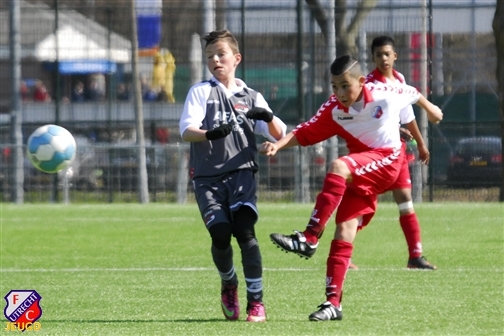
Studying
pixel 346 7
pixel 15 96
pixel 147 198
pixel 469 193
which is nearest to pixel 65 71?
pixel 15 96

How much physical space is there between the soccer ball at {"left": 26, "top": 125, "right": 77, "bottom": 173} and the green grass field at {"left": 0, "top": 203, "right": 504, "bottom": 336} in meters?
0.87

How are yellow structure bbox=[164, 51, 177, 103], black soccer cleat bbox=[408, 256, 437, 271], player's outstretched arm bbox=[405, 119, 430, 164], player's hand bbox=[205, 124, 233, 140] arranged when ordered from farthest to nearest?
yellow structure bbox=[164, 51, 177, 103]
black soccer cleat bbox=[408, 256, 437, 271]
player's outstretched arm bbox=[405, 119, 430, 164]
player's hand bbox=[205, 124, 233, 140]

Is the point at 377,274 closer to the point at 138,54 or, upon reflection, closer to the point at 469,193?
the point at 469,193

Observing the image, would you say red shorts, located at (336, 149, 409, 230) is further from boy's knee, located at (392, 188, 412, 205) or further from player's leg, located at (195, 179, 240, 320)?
boy's knee, located at (392, 188, 412, 205)

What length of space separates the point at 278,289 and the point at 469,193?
1075 cm

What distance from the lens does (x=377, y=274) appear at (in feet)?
30.9

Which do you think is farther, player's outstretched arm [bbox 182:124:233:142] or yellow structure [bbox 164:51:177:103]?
yellow structure [bbox 164:51:177:103]

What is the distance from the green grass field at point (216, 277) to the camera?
6609 millimetres

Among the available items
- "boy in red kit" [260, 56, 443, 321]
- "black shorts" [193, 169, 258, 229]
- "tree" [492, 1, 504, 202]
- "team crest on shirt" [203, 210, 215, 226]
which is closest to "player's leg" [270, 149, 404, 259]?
"boy in red kit" [260, 56, 443, 321]

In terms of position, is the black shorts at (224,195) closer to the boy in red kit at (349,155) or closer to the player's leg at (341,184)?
the boy in red kit at (349,155)

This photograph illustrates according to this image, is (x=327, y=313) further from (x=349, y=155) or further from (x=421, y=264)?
(x=421, y=264)

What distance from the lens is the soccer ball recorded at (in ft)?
37.0

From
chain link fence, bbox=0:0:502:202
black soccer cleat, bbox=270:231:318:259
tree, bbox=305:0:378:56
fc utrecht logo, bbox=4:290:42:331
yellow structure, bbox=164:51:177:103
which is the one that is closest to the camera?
fc utrecht logo, bbox=4:290:42:331

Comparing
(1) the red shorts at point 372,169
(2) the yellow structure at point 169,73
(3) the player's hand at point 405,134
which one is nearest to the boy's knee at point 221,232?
(1) the red shorts at point 372,169
